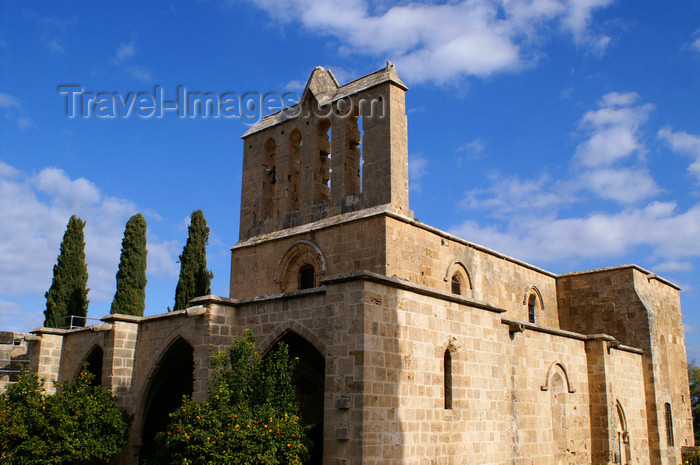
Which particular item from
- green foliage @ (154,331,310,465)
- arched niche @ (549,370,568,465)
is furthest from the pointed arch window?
green foliage @ (154,331,310,465)

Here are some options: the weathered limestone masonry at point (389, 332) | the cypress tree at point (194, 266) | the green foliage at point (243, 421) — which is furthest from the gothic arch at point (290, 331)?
the cypress tree at point (194, 266)

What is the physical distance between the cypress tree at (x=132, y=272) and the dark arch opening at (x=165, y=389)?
8691 millimetres

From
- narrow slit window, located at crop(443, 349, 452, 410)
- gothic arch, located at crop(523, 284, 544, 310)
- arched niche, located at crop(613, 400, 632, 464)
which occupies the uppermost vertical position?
gothic arch, located at crop(523, 284, 544, 310)

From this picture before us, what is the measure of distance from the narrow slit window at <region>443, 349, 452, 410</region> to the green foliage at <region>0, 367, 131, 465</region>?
23.3 feet

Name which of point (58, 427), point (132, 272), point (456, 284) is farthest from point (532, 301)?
point (132, 272)

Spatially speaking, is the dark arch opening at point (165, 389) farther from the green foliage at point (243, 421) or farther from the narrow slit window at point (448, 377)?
the narrow slit window at point (448, 377)

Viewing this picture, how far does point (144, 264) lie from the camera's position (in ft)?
78.2

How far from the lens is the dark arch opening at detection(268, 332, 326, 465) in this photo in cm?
1268

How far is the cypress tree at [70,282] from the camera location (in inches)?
898

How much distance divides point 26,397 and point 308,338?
6.60 meters

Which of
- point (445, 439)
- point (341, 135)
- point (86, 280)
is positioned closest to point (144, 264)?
point (86, 280)

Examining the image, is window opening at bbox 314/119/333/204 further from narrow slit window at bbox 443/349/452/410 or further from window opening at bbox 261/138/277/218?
narrow slit window at bbox 443/349/452/410

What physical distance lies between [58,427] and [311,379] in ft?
17.1

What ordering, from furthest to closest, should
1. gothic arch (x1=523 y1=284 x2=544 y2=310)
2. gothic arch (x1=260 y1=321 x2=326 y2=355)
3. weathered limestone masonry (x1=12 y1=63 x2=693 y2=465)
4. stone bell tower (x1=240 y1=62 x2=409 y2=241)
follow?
gothic arch (x1=523 y1=284 x2=544 y2=310) → stone bell tower (x1=240 y1=62 x2=409 y2=241) → gothic arch (x1=260 y1=321 x2=326 y2=355) → weathered limestone masonry (x1=12 y1=63 x2=693 y2=465)
